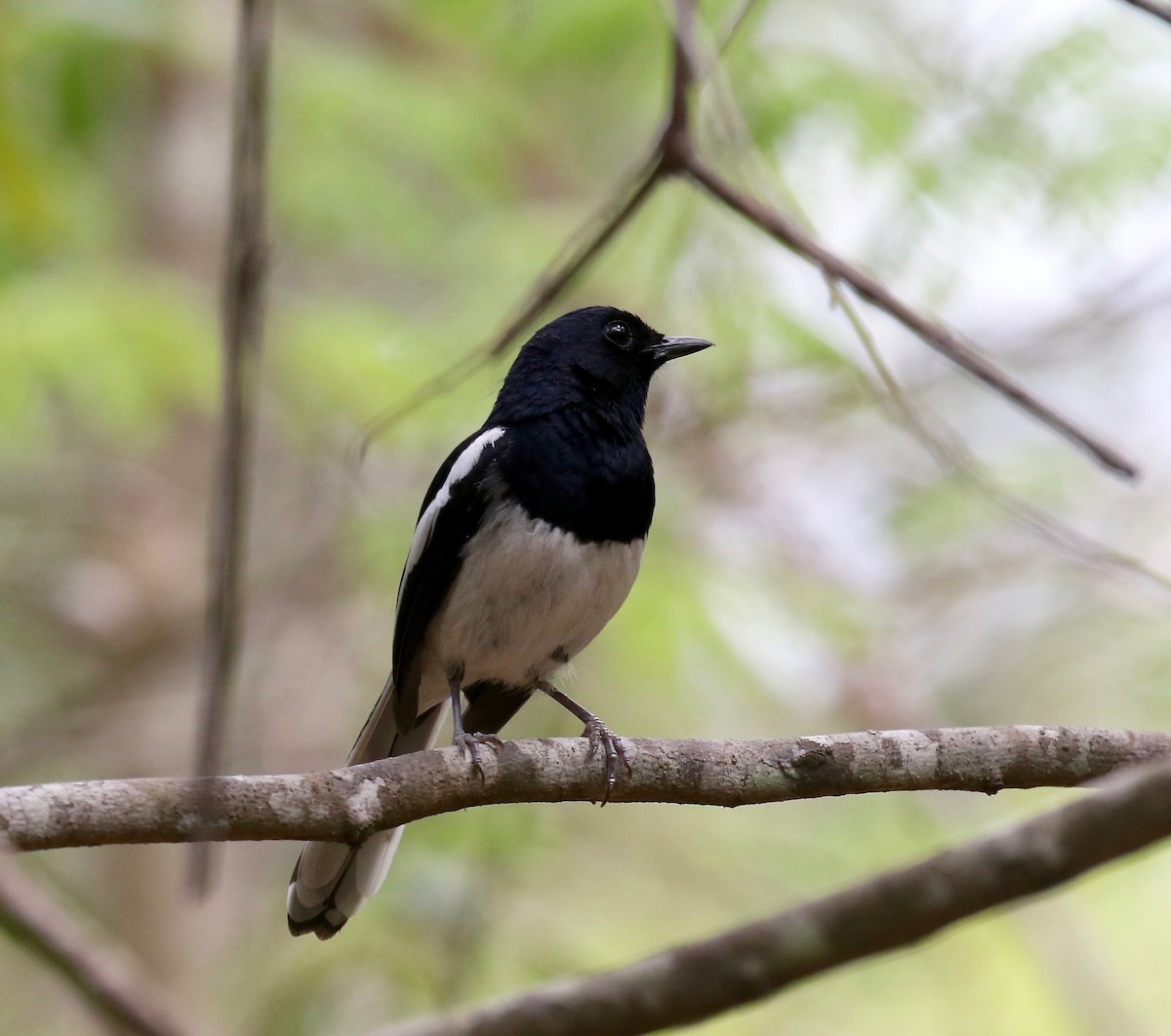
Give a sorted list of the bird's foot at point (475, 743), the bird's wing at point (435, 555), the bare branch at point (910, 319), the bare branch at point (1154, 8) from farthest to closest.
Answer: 1. the bird's wing at point (435, 555)
2. the bird's foot at point (475, 743)
3. the bare branch at point (910, 319)
4. the bare branch at point (1154, 8)

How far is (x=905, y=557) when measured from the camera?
8438 mm

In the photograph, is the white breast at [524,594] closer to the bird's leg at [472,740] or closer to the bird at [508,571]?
the bird at [508,571]

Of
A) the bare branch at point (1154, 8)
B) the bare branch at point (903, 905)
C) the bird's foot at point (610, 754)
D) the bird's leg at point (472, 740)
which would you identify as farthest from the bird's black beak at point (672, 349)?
the bare branch at point (903, 905)

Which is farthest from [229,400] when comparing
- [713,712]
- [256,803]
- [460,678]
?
[713,712]

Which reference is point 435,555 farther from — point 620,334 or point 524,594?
point 620,334

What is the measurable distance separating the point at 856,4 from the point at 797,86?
2886 millimetres

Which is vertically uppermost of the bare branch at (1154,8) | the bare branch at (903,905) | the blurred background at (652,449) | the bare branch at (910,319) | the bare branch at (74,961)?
the bare branch at (1154,8)

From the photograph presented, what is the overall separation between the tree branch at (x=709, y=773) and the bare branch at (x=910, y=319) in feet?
2.43

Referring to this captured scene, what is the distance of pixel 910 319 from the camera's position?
3.03 metres

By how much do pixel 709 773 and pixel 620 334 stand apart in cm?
214

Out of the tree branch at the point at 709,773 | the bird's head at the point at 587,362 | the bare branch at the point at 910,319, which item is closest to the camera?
the bare branch at the point at 910,319

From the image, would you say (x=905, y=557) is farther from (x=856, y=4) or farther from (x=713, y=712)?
(x=856, y=4)

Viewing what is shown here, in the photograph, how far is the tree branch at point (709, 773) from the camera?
302cm

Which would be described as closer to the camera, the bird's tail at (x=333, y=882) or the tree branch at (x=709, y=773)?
the tree branch at (x=709, y=773)
